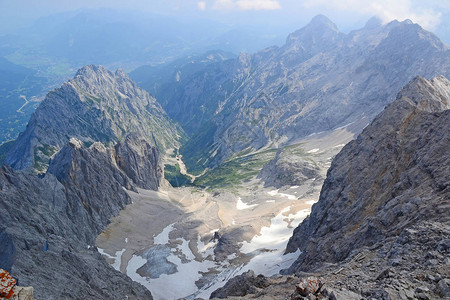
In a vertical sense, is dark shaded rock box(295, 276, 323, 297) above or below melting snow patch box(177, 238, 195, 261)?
above

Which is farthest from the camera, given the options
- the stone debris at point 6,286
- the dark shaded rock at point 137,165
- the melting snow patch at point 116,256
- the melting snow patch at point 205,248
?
the dark shaded rock at point 137,165

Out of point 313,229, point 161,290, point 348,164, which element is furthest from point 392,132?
point 161,290

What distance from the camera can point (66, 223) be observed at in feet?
333

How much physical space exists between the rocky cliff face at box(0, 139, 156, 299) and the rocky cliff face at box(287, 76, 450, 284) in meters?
37.6

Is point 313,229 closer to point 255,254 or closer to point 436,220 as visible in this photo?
point 255,254

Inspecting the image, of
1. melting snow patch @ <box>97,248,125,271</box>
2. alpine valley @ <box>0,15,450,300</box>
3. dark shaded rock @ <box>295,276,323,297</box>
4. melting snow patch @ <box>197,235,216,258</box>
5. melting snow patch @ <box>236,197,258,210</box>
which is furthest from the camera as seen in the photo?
melting snow patch @ <box>236,197,258,210</box>

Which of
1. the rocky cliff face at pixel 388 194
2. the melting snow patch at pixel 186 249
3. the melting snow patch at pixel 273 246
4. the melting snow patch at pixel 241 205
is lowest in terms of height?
the melting snow patch at pixel 241 205

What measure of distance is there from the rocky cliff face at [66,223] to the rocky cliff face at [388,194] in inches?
1482

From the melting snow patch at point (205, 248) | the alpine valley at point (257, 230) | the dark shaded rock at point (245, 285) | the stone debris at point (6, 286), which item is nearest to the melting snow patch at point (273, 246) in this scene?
the alpine valley at point (257, 230)

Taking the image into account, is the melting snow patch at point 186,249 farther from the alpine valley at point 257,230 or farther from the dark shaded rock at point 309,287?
the dark shaded rock at point 309,287

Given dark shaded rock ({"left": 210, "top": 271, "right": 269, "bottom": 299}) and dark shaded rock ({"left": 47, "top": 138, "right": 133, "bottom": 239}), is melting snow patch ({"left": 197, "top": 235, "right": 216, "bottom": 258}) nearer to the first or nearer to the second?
dark shaded rock ({"left": 47, "top": 138, "right": 133, "bottom": 239})

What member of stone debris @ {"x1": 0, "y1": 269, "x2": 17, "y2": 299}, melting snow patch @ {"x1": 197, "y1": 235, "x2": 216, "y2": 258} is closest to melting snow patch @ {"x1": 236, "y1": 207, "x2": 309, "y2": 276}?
melting snow patch @ {"x1": 197, "y1": 235, "x2": 216, "y2": 258}

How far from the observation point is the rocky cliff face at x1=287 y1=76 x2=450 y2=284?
4191cm

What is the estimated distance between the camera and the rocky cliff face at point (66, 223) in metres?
56.5
